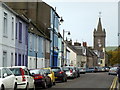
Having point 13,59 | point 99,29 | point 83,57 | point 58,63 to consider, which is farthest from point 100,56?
point 13,59

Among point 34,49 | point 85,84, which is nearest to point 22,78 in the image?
point 85,84

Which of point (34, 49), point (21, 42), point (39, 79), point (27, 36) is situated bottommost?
point (39, 79)

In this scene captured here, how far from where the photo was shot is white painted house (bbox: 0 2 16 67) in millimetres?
27714

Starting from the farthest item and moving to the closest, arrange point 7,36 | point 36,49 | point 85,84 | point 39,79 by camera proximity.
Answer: point 36,49
point 7,36
point 85,84
point 39,79

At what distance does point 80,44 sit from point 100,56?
37.0 meters

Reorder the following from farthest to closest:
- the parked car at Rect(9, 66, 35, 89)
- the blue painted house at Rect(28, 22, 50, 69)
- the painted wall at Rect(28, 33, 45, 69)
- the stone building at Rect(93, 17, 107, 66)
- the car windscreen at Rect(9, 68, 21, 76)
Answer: the stone building at Rect(93, 17, 107, 66), the blue painted house at Rect(28, 22, 50, 69), the painted wall at Rect(28, 33, 45, 69), the car windscreen at Rect(9, 68, 21, 76), the parked car at Rect(9, 66, 35, 89)

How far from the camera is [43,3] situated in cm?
5528

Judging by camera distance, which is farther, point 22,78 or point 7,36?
point 7,36

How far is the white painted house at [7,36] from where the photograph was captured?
27714 mm

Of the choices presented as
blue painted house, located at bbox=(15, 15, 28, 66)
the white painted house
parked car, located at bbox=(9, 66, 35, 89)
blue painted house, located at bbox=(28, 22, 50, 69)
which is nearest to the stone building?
blue painted house, located at bbox=(28, 22, 50, 69)

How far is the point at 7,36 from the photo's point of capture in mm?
29453

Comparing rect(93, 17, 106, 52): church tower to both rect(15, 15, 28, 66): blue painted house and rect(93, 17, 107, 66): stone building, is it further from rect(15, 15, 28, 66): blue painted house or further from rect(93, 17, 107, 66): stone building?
rect(15, 15, 28, 66): blue painted house

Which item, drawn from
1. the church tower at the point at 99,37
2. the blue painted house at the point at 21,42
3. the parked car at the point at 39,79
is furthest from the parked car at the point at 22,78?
the church tower at the point at 99,37

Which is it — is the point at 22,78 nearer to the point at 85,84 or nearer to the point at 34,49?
the point at 85,84
